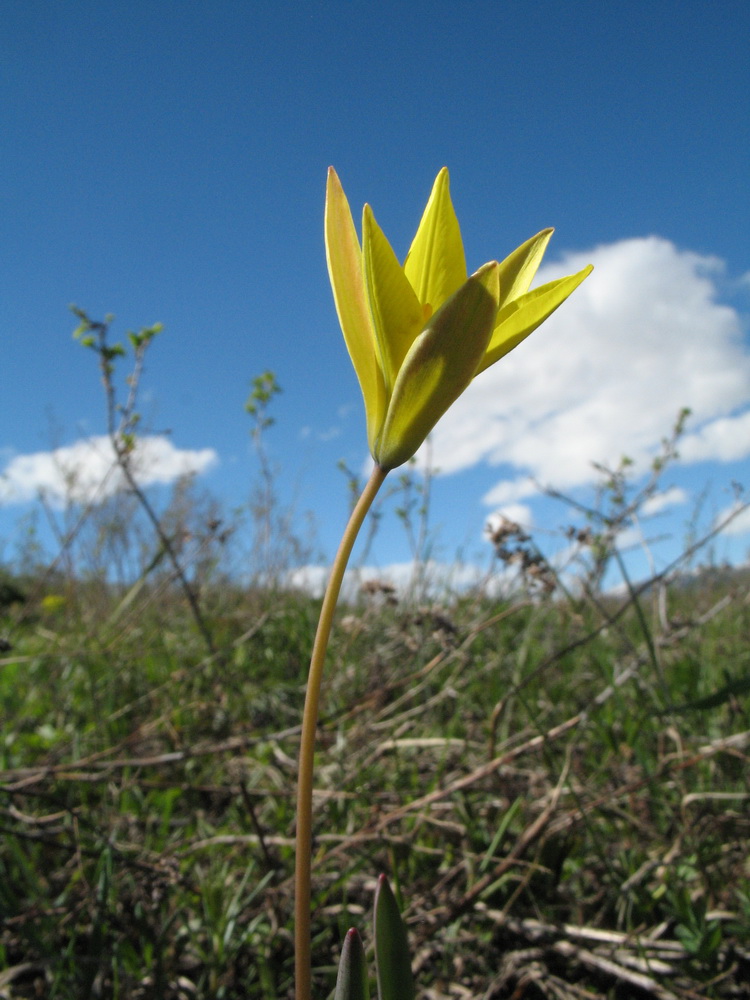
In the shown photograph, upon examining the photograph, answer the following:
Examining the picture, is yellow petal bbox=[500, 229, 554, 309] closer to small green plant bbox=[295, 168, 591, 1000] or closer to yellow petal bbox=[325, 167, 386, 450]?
small green plant bbox=[295, 168, 591, 1000]

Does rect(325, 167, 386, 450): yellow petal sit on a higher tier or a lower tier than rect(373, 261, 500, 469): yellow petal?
higher

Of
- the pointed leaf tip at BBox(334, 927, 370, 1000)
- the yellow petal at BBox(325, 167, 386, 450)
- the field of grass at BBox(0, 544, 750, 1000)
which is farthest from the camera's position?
the field of grass at BBox(0, 544, 750, 1000)

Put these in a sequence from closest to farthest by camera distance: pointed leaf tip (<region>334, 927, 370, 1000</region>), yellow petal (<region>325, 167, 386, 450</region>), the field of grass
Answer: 1. pointed leaf tip (<region>334, 927, 370, 1000</region>)
2. yellow petal (<region>325, 167, 386, 450</region>)
3. the field of grass

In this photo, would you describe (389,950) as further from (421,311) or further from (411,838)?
(411,838)

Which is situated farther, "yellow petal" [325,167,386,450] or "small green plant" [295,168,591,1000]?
"yellow petal" [325,167,386,450]

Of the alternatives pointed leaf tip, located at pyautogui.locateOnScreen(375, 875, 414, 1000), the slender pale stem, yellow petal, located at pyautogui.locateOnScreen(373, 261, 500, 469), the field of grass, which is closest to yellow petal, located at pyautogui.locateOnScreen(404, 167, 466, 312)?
yellow petal, located at pyautogui.locateOnScreen(373, 261, 500, 469)

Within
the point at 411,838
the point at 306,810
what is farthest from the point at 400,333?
the point at 411,838

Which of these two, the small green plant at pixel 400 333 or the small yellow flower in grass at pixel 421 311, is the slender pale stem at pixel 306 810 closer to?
the small green plant at pixel 400 333

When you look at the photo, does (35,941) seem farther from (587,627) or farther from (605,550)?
(605,550)

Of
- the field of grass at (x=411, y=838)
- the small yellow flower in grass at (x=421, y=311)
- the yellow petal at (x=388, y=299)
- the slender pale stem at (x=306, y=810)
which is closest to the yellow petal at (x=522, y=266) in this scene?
the small yellow flower in grass at (x=421, y=311)
